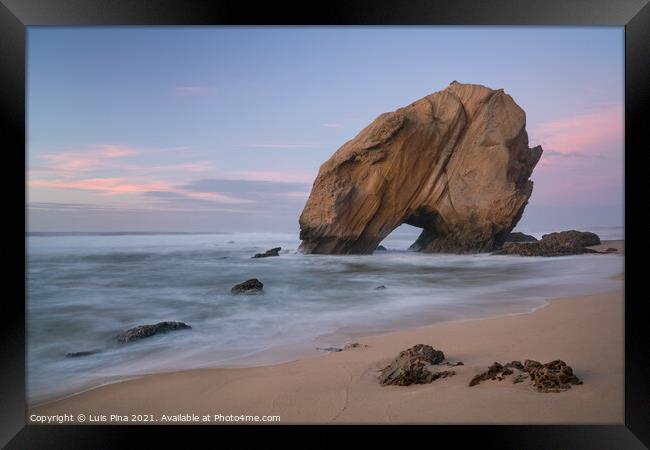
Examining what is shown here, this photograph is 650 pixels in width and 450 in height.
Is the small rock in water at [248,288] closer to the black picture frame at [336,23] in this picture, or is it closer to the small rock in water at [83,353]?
the small rock in water at [83,353]

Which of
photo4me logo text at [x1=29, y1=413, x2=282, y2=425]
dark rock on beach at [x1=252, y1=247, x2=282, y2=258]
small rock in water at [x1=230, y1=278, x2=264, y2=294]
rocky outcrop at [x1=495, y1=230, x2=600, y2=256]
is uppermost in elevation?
rocky outcrop at [x1=495, y1=230, x2=600, y2=256]

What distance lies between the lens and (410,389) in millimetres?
3629

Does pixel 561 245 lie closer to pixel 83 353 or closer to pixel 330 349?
pixel 330 349

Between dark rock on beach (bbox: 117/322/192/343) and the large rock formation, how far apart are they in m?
7.60

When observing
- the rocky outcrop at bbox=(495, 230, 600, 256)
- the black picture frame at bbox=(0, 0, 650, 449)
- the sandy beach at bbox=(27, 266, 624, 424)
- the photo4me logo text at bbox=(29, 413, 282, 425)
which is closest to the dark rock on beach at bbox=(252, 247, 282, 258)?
the sandy beach at bbox=(27, 266, 624, 424)

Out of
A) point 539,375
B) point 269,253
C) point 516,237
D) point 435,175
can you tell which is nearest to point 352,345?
point 539,375

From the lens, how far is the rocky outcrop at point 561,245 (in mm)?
7273

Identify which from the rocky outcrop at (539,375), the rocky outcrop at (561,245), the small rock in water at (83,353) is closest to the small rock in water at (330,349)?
the rocky outcrop at (539,375)

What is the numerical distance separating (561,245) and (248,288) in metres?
6.46

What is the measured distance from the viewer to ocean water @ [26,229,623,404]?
4602 mm

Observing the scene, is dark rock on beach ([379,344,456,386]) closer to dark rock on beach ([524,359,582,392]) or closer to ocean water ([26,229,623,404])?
dark rock on beach ([524,359,582,392])

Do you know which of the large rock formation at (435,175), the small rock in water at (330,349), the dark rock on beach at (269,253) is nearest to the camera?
the small rock in water at (330,349)

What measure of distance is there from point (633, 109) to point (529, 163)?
31.4 ft

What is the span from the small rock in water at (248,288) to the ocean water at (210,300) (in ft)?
0.48
